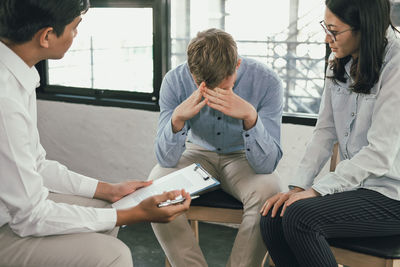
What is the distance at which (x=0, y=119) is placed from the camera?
1195mm

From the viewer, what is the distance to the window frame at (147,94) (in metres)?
2.66

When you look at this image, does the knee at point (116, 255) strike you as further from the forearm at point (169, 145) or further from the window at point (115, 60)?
the window at point (115, 60)

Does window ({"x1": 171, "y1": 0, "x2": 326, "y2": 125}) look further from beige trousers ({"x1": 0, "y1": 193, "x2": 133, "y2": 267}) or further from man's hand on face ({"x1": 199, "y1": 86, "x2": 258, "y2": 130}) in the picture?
beige trousers ({"x1": 0, "y1": 193, "x2": 133, "y2": 267})

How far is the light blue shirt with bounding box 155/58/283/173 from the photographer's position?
72.8 inches

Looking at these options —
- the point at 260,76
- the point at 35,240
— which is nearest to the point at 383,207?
the point at 260,76

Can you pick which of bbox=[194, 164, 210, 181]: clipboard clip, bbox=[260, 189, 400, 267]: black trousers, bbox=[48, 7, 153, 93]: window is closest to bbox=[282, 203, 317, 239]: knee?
bbox=[260, 189, 400, 267]: black trousers

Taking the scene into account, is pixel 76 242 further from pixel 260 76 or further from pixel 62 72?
pixel 62 72

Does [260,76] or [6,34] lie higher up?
[6,34]

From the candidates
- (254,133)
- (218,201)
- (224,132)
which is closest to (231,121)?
(224,132)

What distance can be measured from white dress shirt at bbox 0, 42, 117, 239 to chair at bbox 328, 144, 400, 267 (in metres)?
0.69

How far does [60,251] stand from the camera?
1.25m

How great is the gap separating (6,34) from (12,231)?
0.52 meters

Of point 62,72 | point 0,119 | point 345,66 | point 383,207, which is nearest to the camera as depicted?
point 0,119

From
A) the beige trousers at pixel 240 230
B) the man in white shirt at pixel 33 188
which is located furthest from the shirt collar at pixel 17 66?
the beige trousers at pixel 240 230
